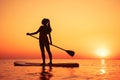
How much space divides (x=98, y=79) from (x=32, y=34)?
27.2 ft

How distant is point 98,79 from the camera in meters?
12.3

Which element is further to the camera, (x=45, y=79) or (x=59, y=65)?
(x=59, y=65)

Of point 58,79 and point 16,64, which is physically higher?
point 16,64

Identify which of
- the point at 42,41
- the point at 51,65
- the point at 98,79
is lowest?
the point at 98,79

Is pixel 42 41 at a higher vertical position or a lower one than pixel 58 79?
higher

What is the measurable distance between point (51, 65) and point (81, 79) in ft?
28.8

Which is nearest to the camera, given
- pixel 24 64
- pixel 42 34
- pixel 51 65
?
pixel 42 34

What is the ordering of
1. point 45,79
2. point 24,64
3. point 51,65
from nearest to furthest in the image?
point 45,79
point 51,65
point 24,64

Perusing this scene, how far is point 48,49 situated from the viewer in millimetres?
19453

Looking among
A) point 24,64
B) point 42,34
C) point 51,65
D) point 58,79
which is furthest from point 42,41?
point 58,79

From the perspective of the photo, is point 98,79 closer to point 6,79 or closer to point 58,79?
point 58,79

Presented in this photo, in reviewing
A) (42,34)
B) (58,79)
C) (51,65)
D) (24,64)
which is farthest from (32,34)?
(58,79)

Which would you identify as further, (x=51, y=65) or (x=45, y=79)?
(x=51, y=65)

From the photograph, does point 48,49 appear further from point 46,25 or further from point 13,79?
point 13,79
